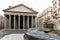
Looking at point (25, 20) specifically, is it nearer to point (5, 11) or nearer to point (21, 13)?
point (21, 13)

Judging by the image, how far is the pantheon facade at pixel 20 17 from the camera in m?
44.1

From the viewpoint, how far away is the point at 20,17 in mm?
48219

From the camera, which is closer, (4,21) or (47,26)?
(47,26)

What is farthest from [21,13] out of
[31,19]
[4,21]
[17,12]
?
[4,21]

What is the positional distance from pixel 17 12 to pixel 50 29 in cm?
4049

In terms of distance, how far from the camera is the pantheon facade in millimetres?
44062

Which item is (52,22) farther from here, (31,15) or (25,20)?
A: (25,20)

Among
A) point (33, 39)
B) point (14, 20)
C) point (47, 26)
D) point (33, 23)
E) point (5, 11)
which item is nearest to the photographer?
point (33, 39)

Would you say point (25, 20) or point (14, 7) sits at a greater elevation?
point (14, 7)

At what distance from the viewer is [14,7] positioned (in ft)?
145

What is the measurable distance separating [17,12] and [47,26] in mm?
40495

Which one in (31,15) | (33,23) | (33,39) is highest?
(33,39)

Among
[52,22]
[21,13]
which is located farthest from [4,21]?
[52,22]

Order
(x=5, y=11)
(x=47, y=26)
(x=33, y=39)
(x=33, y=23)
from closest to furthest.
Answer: (x=33, y=39) < (x=47, y=26) < (x=5, y=11) < (x=33, y=23)
